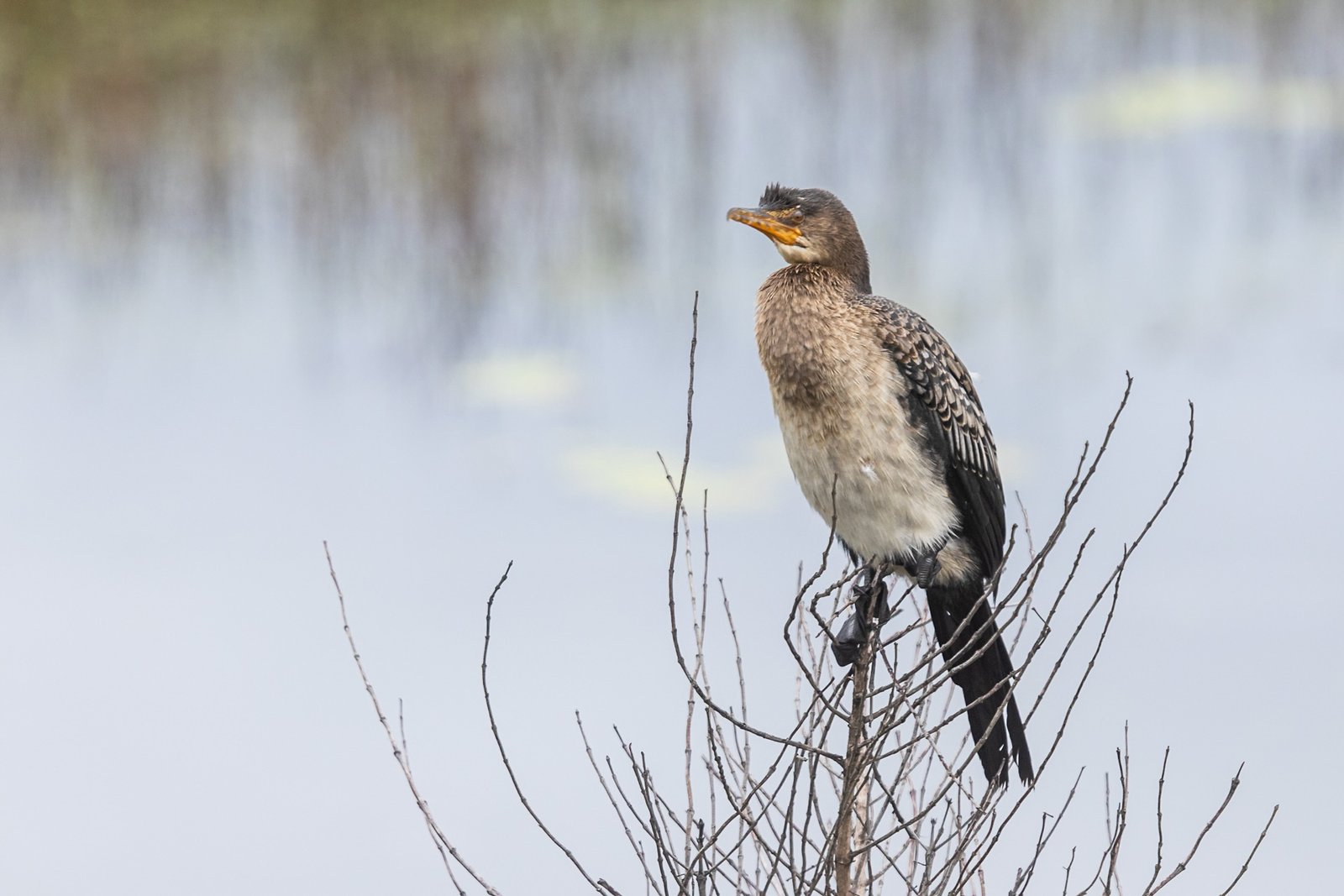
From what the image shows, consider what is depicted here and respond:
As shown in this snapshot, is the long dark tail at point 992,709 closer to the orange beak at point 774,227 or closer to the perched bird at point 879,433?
the perched bird at point 879,433

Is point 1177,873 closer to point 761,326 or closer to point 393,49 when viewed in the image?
point 761,326

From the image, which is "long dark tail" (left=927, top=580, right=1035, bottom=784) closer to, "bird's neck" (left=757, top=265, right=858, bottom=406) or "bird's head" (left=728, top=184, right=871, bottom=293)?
"bird's neck" (left=757, top=265, right=858, bottom=406)

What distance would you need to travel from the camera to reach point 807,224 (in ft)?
8.66

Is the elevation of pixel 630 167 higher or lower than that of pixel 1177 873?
higher

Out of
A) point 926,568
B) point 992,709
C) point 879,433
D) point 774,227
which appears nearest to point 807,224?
point 774,227

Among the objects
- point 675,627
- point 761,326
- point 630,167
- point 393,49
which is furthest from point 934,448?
point 393,49

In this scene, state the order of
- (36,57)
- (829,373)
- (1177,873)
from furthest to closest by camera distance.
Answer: (36,57) < (829,373) < (1177,873)

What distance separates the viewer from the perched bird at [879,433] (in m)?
2.56

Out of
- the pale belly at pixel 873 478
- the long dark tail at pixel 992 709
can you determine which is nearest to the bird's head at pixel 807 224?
the pale belly at pixel 873 478

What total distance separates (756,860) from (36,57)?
20.6 feet

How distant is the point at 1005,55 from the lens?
24.3 ft

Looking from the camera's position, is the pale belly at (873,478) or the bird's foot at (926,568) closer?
the pale belly at (873,478)

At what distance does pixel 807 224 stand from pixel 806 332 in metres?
0.20

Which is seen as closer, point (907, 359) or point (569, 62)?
point (907, 359)
